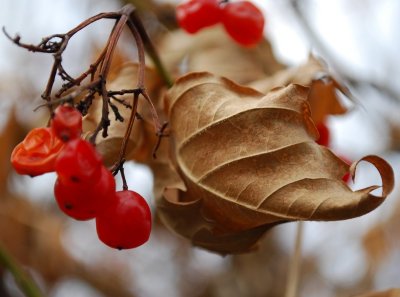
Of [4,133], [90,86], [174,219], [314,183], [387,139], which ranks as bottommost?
[387,139]

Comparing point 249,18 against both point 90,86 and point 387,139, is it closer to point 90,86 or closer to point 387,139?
point 90,86

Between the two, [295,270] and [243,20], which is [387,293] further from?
[243,20]

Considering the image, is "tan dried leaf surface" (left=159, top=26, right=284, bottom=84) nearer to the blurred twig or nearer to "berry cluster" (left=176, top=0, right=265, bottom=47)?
"berry cluster" (left=176, top=0, right=265, bottom=47)

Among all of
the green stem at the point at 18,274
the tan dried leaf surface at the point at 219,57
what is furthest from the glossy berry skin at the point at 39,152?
the tan dried leaf surface at the point at 219,57

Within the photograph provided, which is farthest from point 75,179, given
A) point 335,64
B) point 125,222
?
point 335,64

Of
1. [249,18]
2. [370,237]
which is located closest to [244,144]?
[249,18]

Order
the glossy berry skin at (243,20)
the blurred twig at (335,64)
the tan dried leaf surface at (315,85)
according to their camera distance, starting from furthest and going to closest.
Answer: the blurred twig at (335,64) < the glossy berry skin at (243,20) < the tan dried leaf surface at (315,85)

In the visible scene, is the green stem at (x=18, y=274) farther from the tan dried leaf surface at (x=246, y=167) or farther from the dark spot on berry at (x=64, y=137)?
the dark spot on berry at (x=64, y=137)
